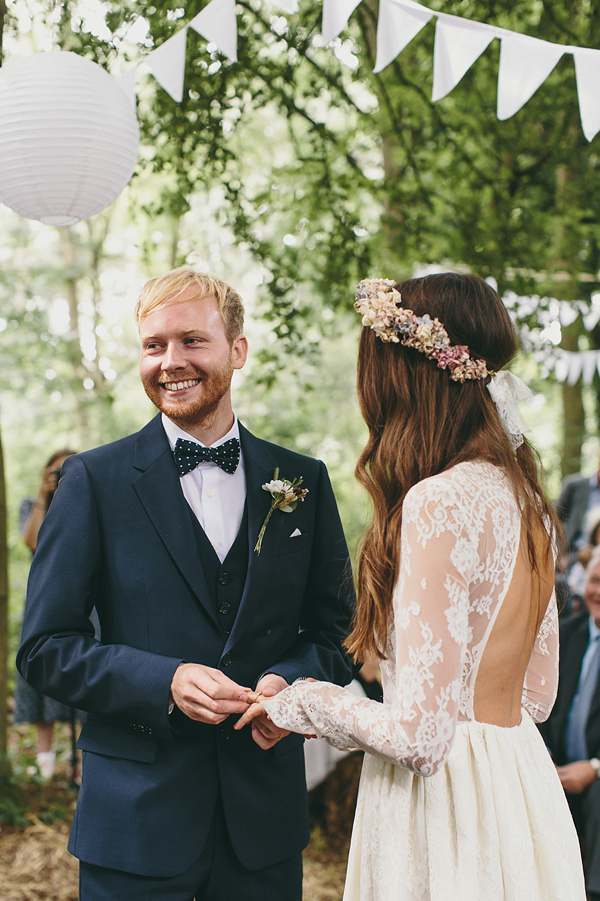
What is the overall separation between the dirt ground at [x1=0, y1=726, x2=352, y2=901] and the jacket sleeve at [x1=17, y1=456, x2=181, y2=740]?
7.90 ft

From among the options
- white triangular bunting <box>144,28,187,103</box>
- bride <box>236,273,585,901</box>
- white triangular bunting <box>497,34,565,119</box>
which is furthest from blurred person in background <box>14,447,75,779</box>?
bride <box>236,273,585,901</box>

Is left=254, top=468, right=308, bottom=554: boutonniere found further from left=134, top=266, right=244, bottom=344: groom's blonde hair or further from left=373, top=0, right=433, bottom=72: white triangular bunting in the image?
left=373, top=0, right=433, bottom=72: white triangular bunting

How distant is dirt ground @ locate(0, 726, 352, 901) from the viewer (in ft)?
12.7

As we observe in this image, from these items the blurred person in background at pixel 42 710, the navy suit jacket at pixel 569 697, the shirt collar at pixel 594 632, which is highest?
the shirt collar at pixel 594 632

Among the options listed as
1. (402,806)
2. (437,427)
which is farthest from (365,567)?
(402,806)

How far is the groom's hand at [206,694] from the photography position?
1848 millimetres

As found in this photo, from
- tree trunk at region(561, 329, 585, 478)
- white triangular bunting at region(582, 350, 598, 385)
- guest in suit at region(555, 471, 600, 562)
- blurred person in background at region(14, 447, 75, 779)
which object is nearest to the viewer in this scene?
blurred person in background at region(14, 447, 75, 779)

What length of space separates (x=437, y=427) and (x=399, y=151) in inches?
143

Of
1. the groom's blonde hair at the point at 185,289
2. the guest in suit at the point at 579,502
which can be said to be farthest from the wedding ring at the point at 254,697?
the guest in suit at the point at 579,502

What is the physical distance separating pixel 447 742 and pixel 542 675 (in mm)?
569

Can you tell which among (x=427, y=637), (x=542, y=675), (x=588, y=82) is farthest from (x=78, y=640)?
(x=588, y=82)

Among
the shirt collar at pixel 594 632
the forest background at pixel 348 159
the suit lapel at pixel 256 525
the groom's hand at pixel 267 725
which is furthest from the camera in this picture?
the forest background at pixel 348 159

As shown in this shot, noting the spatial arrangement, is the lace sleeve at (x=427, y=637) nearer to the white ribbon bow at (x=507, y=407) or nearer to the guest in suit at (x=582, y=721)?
the white ribbon bow at (x=507, y=407)

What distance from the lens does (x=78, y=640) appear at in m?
1.98
